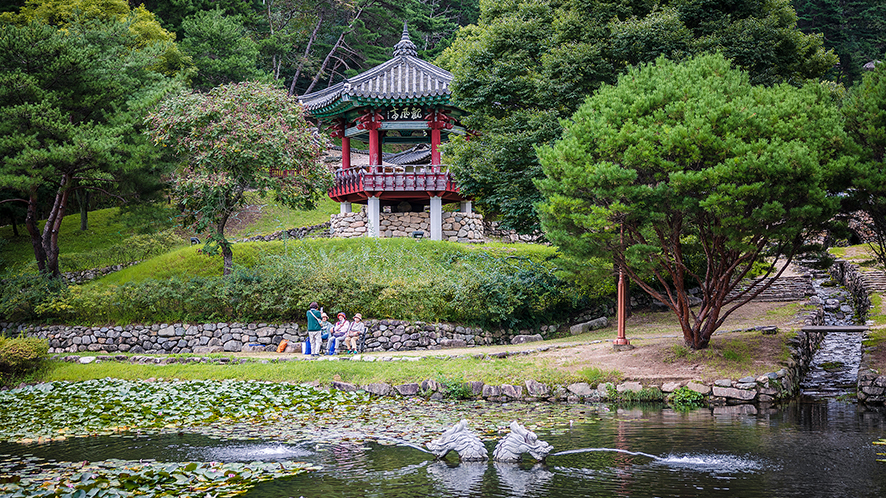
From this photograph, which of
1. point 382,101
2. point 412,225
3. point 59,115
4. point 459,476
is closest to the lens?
point 459,476

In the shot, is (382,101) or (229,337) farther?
(382,101)

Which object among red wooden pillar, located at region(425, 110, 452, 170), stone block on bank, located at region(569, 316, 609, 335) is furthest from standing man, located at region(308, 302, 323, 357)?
red wooden pillar, located at region(425, 110, 452, 170)

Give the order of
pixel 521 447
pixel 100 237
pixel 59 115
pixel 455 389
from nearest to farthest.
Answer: pixel 521 447 → pixel 455 389 → pixel 59 115 → pixel 100 237

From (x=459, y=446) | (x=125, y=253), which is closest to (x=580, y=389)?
(x=459, y=446)

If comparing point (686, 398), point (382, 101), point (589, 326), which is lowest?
point (686, 398)

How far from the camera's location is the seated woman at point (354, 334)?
18.0 metres

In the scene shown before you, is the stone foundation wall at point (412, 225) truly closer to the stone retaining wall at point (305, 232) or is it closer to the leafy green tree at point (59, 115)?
the stone retaining wall at point (305, 232)

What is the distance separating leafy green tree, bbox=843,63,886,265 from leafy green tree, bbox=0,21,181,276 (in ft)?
63.5

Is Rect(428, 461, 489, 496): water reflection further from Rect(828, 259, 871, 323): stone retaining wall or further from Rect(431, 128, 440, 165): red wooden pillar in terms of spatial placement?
Rect(431, 128, 440, 165): red wooden pillar

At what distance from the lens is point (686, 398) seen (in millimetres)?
13148

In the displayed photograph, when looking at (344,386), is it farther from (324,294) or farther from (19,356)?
(19,356)

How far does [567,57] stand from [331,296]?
9.44 metres

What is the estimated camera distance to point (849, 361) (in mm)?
15992

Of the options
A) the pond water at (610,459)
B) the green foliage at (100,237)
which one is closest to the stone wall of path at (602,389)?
the pond water at (610,459)
